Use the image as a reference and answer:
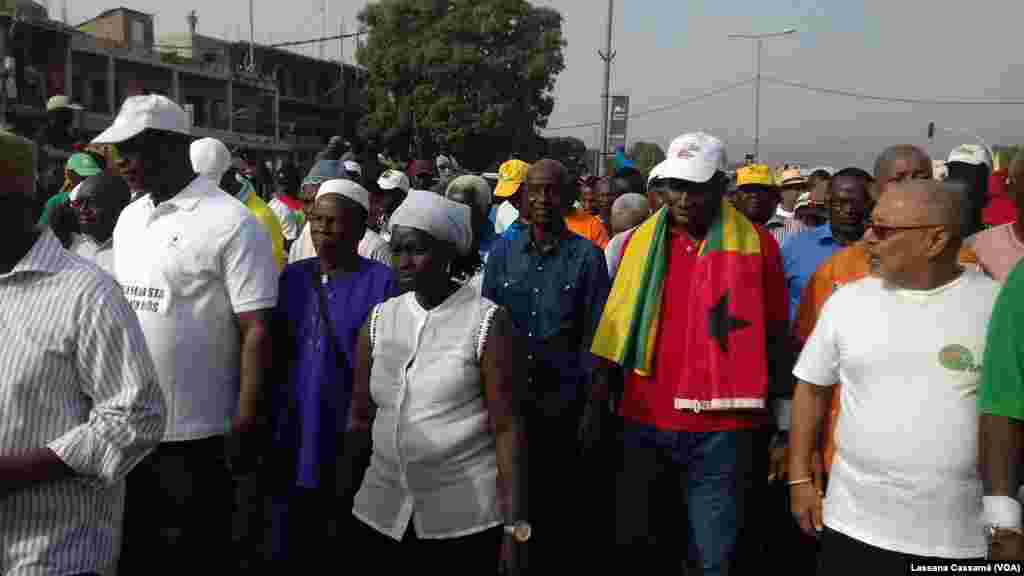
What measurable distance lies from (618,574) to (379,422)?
223 centimetres

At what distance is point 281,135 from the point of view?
50031 millimetres

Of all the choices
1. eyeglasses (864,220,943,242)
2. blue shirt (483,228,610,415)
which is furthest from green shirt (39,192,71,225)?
eyeglasses (864,220,943,242)

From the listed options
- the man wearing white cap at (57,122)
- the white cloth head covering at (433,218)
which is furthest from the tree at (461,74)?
the white cloth head covering at (433,218)

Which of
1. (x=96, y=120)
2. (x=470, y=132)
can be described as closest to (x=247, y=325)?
(x=96, y=120)

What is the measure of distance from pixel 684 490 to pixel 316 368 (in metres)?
1.58

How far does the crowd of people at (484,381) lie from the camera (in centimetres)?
224

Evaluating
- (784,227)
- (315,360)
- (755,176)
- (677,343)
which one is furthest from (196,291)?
(784,227)

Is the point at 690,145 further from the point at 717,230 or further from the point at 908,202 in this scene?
the point at 908,202

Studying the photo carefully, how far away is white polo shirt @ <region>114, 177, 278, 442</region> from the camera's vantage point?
134 inches

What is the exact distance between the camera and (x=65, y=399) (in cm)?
222

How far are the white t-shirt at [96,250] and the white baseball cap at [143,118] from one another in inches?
40.9

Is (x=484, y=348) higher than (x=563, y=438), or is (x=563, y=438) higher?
(x=484, y=348)

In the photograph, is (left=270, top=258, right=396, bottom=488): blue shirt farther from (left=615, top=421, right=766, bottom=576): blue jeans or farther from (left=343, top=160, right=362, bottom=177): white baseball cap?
(left=343, top=160, right=362, bottom=177): white baseball cap

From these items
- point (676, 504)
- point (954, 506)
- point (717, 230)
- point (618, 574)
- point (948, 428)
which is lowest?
point (618, 574)
